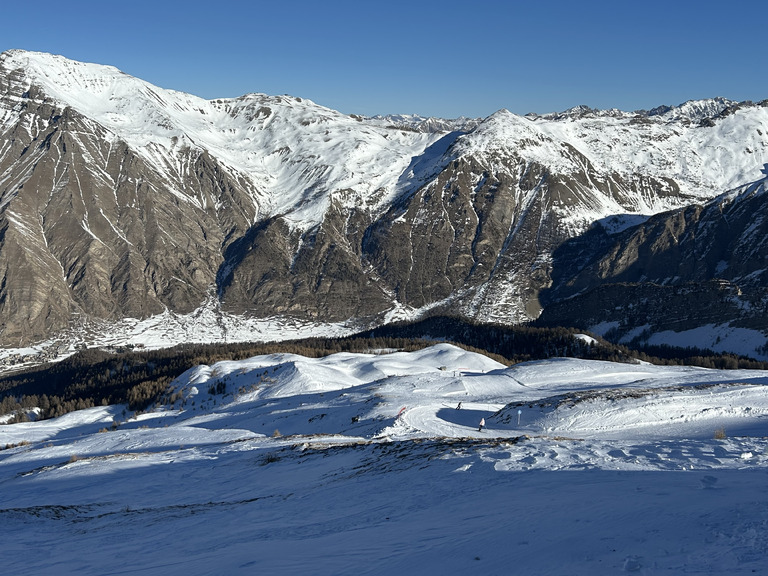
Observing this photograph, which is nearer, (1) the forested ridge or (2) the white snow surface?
(2) the white snow surface

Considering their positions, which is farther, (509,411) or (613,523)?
(509,411)


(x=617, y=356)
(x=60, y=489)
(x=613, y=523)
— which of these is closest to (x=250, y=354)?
(x=617, y=356)

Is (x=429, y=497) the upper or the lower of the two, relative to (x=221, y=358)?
upper

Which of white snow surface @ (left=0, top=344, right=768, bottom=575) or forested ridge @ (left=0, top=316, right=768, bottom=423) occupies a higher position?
white snow surface @ (left=0, top=344, right=768, bottom=575)

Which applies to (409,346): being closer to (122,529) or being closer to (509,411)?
(509,411)

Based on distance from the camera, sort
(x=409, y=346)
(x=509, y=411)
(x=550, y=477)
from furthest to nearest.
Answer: (x=409, y=346), (x=509, y=411), (x=550, y=477)

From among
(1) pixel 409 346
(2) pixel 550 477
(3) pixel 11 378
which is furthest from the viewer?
(3) pixel 11 378

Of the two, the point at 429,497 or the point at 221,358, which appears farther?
the point at 221,358

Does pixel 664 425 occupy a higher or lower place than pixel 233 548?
lower
